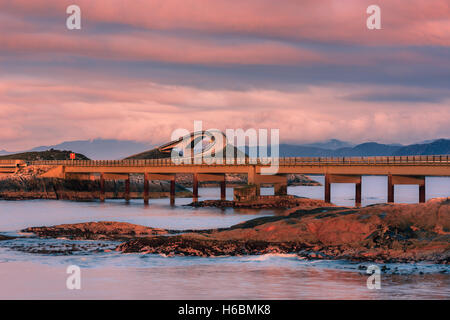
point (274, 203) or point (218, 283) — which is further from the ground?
point (218, 283)

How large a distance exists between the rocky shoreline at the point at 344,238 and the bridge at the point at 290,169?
43.9 metres

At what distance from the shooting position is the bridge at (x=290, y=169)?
284 ft

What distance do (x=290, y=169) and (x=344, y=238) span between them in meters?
60.7

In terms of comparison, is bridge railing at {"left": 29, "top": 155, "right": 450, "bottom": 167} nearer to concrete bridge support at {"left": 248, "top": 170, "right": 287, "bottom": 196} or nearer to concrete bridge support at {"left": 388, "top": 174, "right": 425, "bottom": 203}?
concrete bridge support at {"left": 248, "top": 170, "right": 287, "bottom": 196}

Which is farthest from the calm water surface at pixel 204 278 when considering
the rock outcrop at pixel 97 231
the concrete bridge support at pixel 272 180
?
the concrete bridge support at pixel 272 180

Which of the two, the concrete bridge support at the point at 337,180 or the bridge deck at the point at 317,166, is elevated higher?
the bridge deck at the point at 317,166

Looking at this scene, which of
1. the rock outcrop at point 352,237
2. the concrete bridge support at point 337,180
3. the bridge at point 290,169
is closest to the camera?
the rock outcrop at point 352,237

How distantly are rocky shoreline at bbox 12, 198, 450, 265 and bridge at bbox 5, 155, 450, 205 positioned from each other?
4391cm

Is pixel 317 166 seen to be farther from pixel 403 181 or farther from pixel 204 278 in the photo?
pixel 204 278

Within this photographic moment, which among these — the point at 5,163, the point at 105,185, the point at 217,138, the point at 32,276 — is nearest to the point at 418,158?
the point at 32,276

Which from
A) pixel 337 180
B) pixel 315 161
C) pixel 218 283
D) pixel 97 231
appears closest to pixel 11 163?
pixel 315 161

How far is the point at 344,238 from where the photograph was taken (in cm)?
3984

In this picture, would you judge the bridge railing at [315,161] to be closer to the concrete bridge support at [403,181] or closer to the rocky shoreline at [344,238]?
the concrete bridge support at [403,181]
